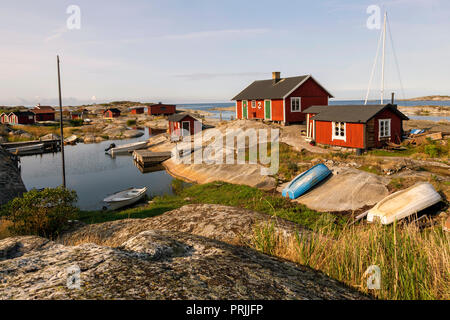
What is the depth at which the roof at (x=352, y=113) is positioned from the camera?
25119 mm

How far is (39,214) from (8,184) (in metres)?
13.5

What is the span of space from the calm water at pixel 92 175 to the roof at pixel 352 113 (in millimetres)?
17280

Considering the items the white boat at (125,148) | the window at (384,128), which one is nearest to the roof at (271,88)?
the window at (384,128)

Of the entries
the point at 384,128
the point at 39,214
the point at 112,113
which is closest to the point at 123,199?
the point at 39,214

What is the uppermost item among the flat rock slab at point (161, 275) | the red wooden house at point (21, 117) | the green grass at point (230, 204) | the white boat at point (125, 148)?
the red wooden house at point (21, 117)

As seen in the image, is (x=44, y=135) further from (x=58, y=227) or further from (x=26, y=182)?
(x=58, y=227)

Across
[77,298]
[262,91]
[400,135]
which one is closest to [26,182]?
[262,91]

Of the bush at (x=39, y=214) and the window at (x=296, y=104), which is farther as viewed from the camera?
the window at (x=296, y=104)

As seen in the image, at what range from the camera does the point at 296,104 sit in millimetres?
38188

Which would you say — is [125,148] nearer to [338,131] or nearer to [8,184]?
[8,184]

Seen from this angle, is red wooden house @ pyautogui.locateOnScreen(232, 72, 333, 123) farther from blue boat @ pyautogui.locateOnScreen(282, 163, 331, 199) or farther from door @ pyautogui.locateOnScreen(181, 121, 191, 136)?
blue boat @ pyautogui.locateOnScreen(282, 163, 331, 199)

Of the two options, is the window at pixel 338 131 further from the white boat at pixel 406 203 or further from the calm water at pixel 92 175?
the calm water at pixel 92 175

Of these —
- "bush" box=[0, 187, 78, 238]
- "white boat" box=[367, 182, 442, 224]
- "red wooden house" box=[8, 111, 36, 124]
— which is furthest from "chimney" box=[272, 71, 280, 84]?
"red wooden house" box=[8, 111, 36, 124]

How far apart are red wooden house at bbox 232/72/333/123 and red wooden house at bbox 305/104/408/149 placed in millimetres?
8737
